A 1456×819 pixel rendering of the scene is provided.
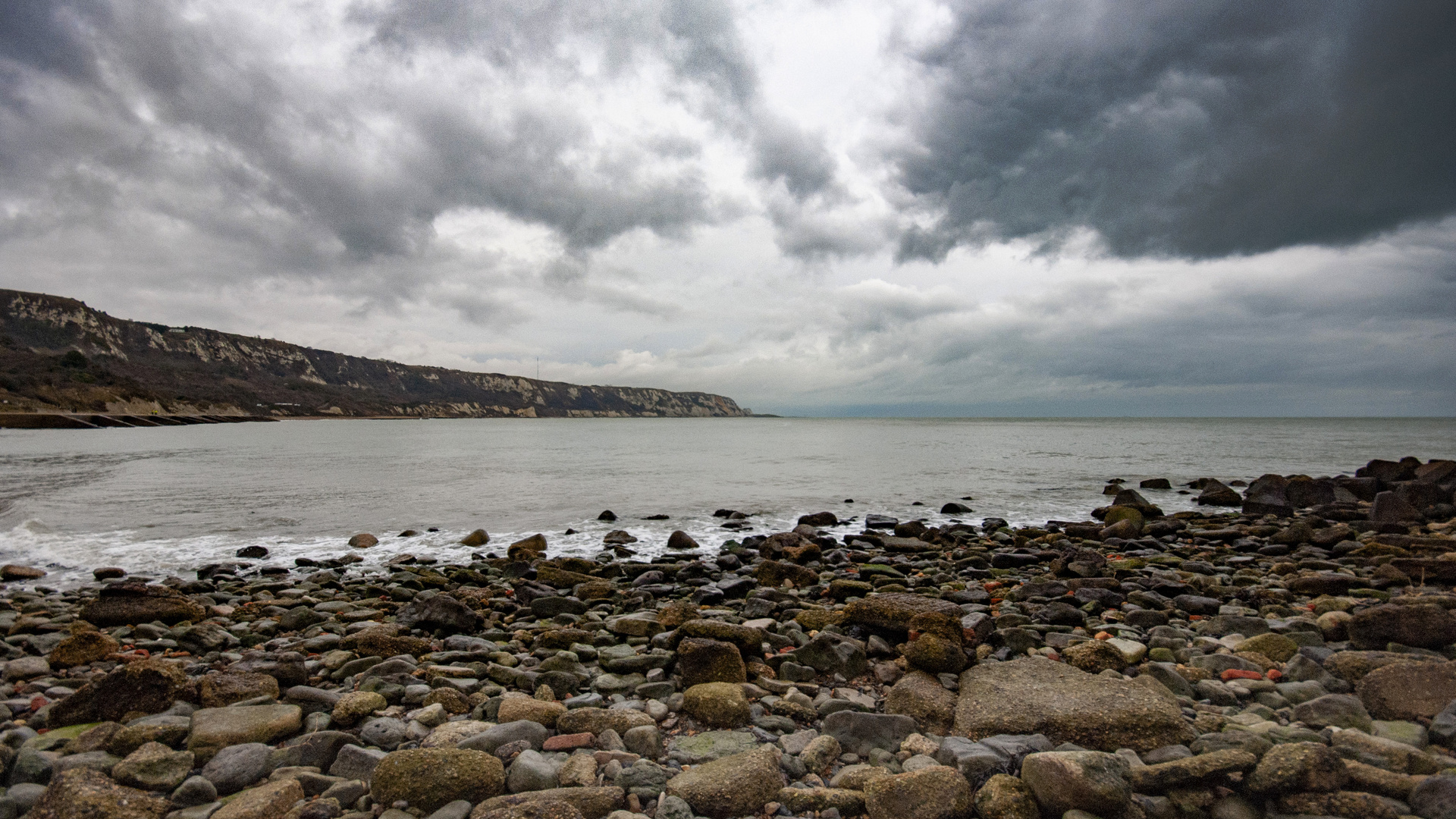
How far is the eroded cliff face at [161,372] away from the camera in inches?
3580

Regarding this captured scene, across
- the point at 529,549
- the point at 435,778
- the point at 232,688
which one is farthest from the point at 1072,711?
the point at 529,549

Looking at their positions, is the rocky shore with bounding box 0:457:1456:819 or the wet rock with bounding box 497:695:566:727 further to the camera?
the wet rock with bounding box 497:695:566:727

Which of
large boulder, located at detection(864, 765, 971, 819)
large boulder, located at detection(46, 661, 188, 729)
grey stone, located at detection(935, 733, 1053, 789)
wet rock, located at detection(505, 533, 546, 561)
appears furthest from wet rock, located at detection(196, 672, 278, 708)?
wet rock, located at detection(505, 533, 546, 561)

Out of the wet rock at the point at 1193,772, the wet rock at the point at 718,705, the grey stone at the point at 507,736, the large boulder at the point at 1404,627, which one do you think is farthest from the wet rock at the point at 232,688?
the large boulder at the point at 1404,627

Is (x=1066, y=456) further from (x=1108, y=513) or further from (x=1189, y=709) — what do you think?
(x=1189, y=709)

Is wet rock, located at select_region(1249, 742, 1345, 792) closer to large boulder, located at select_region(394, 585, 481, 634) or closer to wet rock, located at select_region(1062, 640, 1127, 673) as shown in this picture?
wet rock, located at select_region(1062, 640, 1127, 673)

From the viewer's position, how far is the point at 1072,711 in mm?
4238

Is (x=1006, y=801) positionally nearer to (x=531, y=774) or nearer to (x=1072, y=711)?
(x=1072, y=711)

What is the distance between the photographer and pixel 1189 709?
15.0 feet

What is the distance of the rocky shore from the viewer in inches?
135

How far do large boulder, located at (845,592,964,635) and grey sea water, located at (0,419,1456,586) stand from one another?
7069mm

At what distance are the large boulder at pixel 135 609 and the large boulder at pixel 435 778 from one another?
20.4 ft

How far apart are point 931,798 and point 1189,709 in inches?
102

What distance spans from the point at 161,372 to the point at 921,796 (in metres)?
182
